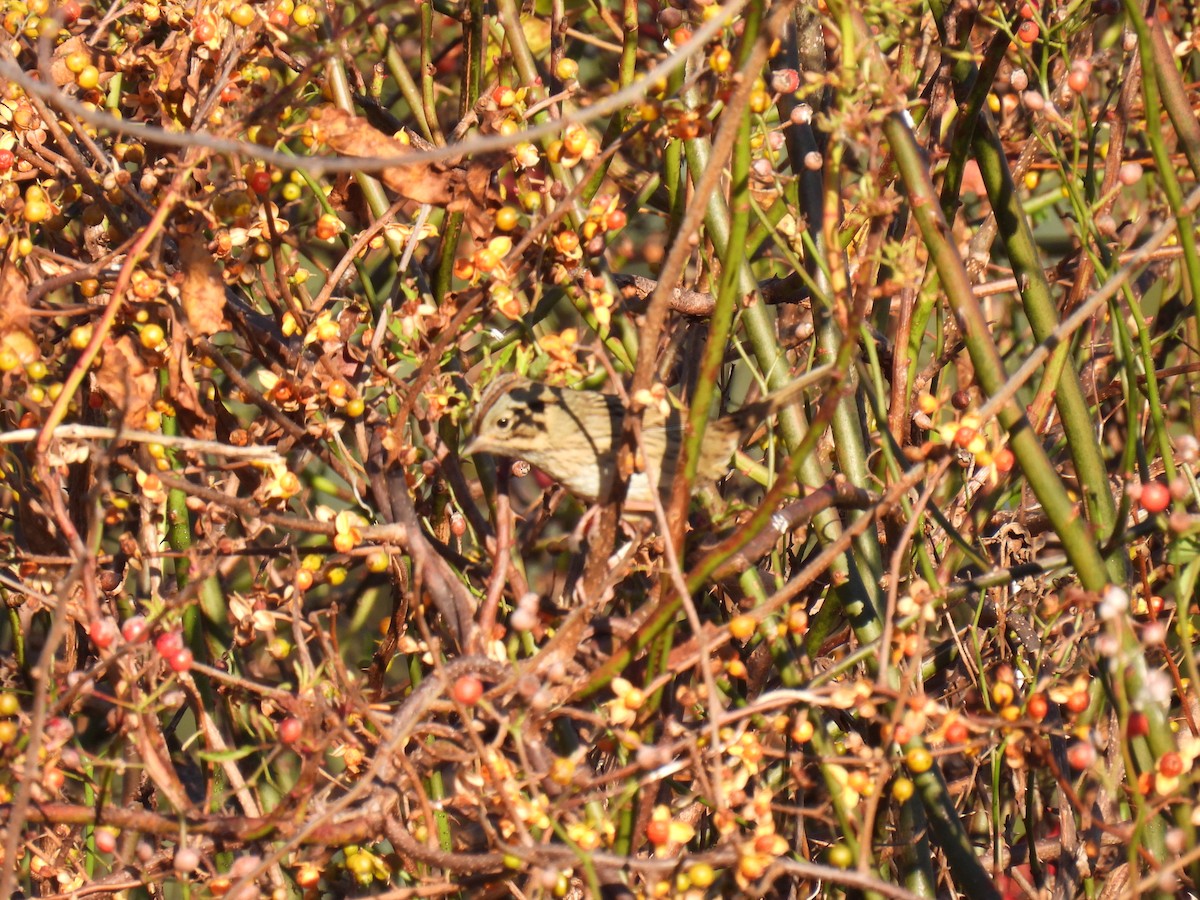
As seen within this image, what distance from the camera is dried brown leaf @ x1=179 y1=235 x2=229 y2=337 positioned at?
2.35 meters

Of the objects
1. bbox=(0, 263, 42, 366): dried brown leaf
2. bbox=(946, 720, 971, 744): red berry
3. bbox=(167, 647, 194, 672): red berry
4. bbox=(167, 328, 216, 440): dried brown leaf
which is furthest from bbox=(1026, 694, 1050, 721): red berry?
bbox=(0, 263, 42, 366): dried brown leaf

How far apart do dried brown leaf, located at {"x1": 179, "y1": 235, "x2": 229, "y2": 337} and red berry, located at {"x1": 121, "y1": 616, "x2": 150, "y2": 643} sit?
0.54m

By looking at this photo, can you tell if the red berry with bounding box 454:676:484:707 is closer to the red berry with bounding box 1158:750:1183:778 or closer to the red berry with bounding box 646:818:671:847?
the red berry with bounding box 646:818:671:847

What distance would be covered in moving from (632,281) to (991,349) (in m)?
1.17

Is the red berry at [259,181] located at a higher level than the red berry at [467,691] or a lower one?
higher

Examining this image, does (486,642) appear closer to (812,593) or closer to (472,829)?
A: (472,829)

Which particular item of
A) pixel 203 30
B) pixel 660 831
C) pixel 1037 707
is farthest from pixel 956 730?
pixel 203 30

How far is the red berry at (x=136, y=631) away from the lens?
201 cm

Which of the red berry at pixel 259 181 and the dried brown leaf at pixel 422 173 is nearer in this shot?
the dried brown leaf at pixel 422 173

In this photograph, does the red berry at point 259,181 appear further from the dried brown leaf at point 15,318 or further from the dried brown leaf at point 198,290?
the dried brown leaf at point 15,318

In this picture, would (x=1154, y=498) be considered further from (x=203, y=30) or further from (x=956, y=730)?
(x=203, y=30)

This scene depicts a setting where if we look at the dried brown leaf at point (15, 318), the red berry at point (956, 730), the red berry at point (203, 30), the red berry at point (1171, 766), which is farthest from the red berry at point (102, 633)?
the red berry at point (1171, 766)

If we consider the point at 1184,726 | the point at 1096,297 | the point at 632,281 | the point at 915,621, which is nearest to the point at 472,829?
the point at 915,621

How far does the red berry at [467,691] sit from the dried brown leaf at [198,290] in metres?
0.86
